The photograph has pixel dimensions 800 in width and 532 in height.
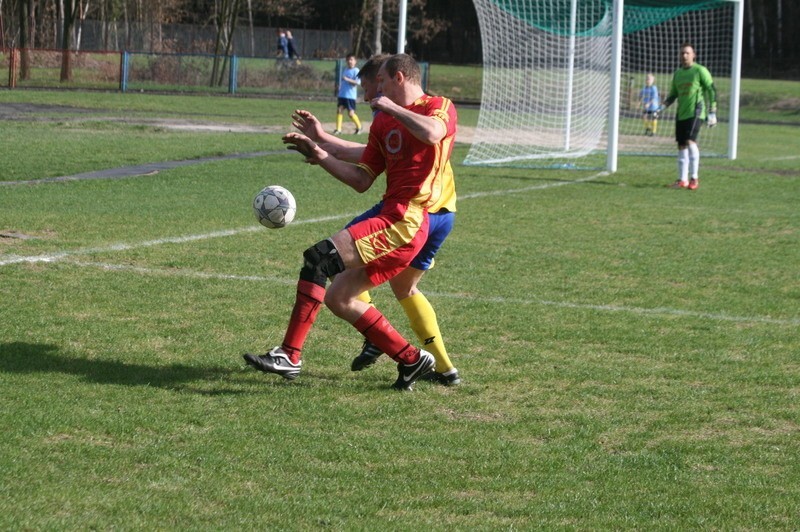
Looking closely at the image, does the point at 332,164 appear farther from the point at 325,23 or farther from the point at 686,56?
the point at 325,23

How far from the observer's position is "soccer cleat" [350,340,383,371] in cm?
635

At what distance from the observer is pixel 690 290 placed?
29.9ft

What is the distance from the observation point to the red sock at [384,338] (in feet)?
19.8

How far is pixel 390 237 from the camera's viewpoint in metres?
5.91

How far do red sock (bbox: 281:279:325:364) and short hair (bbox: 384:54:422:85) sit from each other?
116 centimetres

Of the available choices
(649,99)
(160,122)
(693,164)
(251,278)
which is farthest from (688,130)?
(649,99)

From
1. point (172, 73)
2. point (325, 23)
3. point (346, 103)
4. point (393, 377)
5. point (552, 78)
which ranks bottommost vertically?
point (393, 377)

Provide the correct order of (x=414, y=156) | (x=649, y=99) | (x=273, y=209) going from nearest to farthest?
1. (x=414, y=156)
2. (x=273, y=209)
3. (x=649, y=99)

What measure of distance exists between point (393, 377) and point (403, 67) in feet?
5.50

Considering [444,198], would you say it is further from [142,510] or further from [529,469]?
[142,510]

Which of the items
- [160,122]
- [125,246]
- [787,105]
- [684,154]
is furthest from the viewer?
[787,105]

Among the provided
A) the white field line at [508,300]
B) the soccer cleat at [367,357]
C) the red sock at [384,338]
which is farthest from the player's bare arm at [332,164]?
the white field line at [508,300]

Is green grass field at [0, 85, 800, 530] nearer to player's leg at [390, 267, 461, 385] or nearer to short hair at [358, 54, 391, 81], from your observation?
player's leg at [390, 267, 461, 385]

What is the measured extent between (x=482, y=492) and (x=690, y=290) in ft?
16.4
